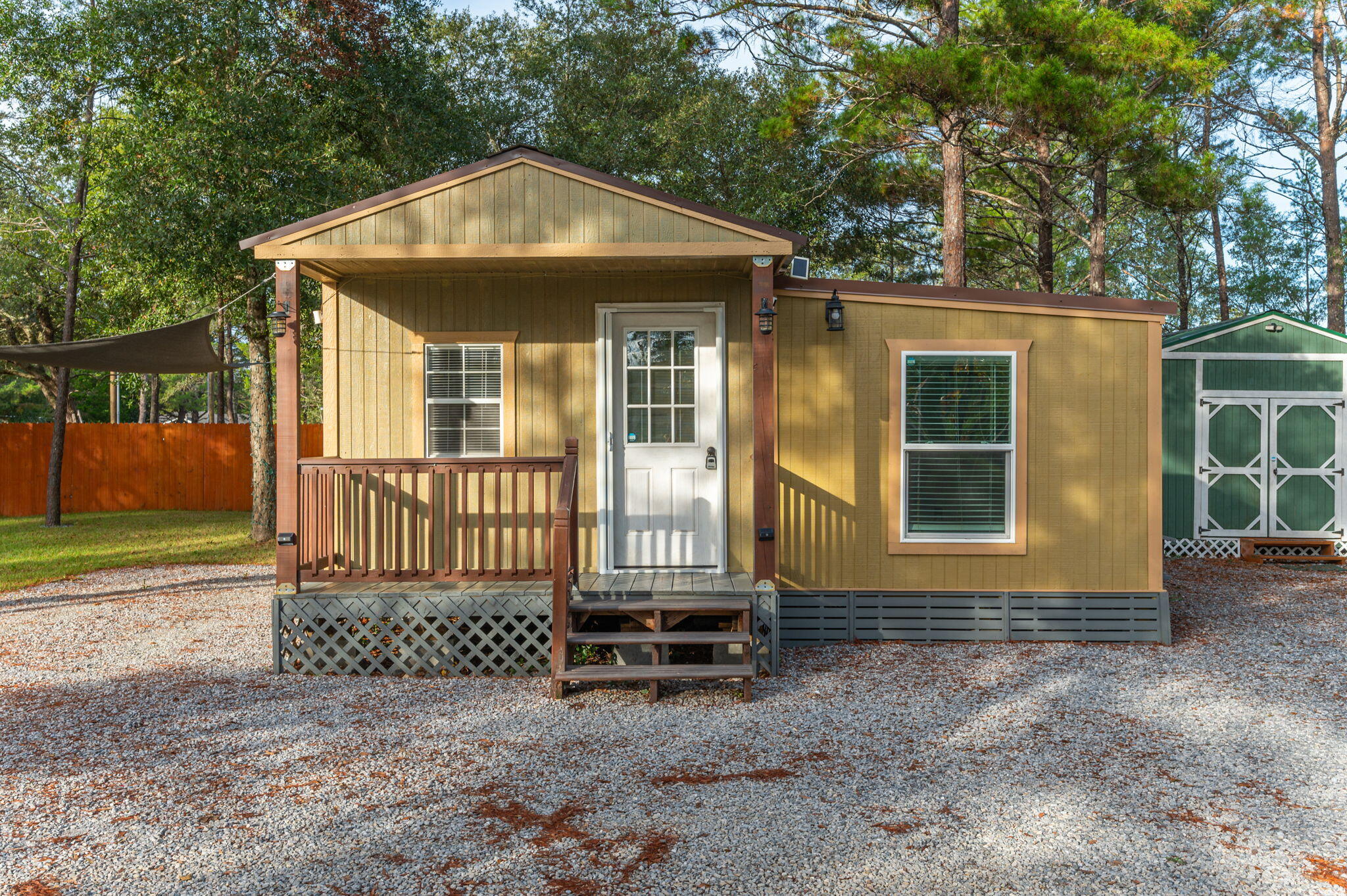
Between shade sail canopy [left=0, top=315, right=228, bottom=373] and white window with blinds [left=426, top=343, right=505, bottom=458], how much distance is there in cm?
221

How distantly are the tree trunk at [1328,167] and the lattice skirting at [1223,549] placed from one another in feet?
24.3

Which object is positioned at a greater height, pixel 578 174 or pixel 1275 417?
pixel 578 174

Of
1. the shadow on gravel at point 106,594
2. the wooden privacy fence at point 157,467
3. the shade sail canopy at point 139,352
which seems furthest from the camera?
the wooden privacy fence at point 157,467

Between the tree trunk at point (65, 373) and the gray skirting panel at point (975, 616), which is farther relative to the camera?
the tree trunk at point (65, 373)

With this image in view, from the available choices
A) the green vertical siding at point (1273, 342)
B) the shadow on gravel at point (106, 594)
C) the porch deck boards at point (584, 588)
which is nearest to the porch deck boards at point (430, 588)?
the porch deck boards at point (584, 588)

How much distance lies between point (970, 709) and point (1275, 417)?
794 centimetres

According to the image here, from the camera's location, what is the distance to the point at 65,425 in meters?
13.6

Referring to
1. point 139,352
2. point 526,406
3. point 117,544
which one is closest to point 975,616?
point 526,406

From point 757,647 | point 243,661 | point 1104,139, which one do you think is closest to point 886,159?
point 1104,139

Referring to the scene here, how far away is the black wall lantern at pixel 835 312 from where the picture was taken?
595cm

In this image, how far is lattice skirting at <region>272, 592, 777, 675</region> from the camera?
5242 mm

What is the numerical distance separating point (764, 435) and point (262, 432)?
28.2 feet

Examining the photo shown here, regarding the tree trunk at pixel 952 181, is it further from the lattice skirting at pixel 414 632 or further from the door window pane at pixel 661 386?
the lattice skirting at pixel 414 632

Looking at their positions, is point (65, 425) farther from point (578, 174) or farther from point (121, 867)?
point (121, 867)
